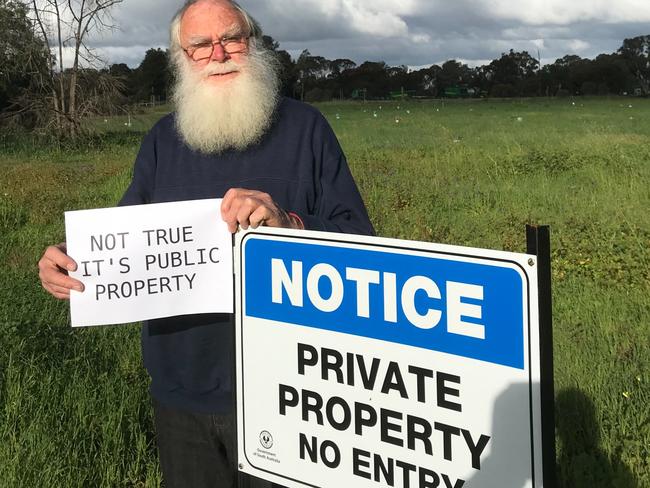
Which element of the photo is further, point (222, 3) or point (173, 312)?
point (222, 3)

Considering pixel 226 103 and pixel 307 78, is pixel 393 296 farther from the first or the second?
pixel 307 78

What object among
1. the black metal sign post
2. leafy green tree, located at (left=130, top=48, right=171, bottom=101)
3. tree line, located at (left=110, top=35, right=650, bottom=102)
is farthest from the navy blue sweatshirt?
tree line, located at (left=110, top=35, right=650, bottom=102)

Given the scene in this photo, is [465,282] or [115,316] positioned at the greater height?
[465,282]

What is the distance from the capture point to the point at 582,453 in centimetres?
317

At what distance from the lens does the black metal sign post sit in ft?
3.98

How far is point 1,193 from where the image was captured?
1217cm

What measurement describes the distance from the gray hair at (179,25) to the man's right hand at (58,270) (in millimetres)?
829

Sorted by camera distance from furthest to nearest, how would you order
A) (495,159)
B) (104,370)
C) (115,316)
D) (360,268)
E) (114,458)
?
1. (495,159)
2. (104,370)
3. (114,458)
4. (115,316)
5. (360,268)

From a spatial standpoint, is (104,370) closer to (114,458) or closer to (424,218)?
(114,458)

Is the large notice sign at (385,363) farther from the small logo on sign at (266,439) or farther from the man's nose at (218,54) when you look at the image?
the man's nose at (218,54)

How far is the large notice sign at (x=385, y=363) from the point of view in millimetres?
1267

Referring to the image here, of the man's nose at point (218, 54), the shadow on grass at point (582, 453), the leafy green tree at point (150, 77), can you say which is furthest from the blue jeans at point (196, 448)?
the leafy green tree at point (150, 77)

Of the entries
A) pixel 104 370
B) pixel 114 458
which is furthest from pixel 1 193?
pixel 114 458

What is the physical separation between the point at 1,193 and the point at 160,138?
1109cm
